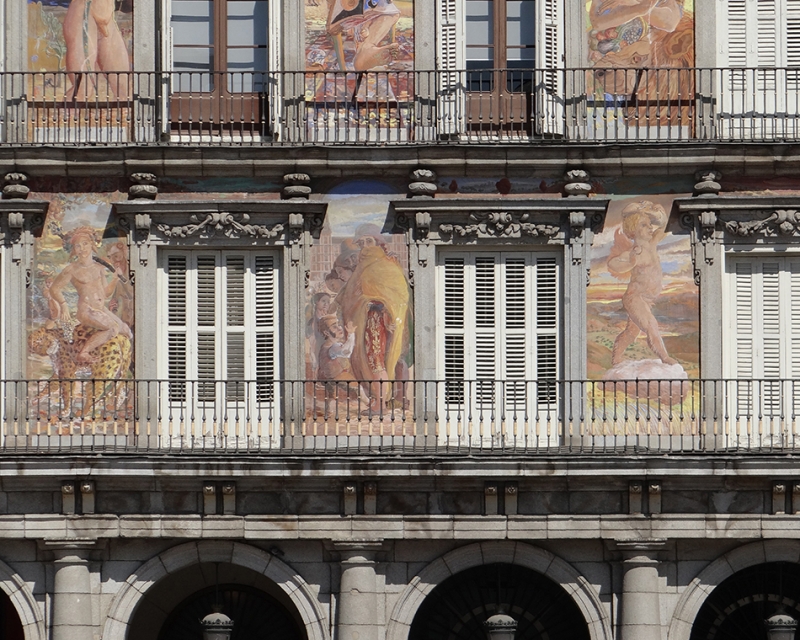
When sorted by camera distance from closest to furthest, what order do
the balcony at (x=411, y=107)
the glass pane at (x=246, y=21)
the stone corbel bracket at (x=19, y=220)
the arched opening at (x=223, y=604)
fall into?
1. the stone corbel bracket at (x=19, y=220)
2. the balcony at (x=411, y=107)
3. the glass pane at (x=246, y=21)
4. the arched opening at (x=223, y=604)

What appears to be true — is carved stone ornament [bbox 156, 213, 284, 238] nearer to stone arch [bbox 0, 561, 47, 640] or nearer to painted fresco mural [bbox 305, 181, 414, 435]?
painted fresco mural [bbox 305, 181, 414, 435]

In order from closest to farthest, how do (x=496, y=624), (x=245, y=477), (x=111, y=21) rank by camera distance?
1. (x=496, y=624)
2. (x=245, y=477)
3. (x=111, y=21)

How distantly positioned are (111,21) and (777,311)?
8.66 meters

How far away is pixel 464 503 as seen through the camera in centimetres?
2445

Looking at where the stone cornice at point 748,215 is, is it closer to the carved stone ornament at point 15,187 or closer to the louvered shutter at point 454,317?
the louvered shutter at point 454,317

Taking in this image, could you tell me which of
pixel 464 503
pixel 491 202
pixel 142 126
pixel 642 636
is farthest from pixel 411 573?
pixel 142 126

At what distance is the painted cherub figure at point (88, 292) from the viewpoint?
82.9 feet

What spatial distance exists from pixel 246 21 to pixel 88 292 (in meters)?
3.79

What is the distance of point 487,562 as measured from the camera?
24.6 meters

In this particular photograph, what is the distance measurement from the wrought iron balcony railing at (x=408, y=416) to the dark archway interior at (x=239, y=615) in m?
2.63

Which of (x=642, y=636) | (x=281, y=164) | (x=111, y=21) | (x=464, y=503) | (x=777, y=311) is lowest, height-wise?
(x=642, y=636)

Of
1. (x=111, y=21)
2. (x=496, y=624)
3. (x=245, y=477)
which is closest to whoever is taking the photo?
(x=496, y=624)

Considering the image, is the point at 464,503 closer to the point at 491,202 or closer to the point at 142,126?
the point at 491,202

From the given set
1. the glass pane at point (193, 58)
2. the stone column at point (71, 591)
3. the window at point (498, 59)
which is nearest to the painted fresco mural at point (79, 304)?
the stone column at point (71, 591)
